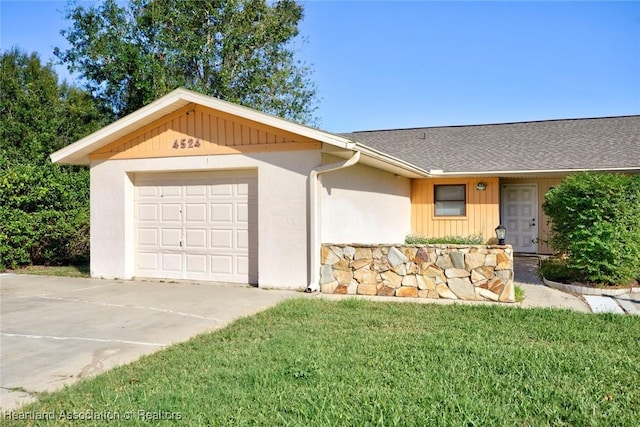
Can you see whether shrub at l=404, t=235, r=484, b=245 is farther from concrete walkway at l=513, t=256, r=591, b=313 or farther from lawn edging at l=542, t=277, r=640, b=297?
lawn edging at l=542, t=277, r=640, b=297

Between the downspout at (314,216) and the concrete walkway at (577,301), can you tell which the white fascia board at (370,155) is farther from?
the concrete walkway at (577,301)

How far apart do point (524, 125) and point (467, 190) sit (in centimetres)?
484

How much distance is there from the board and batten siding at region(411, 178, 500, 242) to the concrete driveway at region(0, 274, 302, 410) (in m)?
8.19

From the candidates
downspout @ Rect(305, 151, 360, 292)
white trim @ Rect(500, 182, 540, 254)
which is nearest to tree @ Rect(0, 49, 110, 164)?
downspout @ Rect(305, 151, 360, 292)

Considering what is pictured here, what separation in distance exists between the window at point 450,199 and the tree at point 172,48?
10.6 m

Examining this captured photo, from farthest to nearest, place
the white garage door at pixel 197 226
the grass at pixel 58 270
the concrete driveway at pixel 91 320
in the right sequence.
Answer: the grass at pixel 58 270, the white garage door at pixel 197 226, the concrete driveway at pixel 91 320

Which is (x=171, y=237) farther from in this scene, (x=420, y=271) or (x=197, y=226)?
(x=420, y=271)

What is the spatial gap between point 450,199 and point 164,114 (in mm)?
9358

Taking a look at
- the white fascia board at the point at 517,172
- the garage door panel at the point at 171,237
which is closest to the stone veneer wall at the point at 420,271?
the garage door panel at the point at 171,237

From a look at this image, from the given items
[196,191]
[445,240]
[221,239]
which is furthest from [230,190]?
[445,240]

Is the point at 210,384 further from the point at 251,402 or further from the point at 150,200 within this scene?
the point at 150,200

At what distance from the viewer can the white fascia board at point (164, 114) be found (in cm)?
789

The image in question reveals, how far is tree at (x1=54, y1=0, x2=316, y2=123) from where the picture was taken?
66.5 ft

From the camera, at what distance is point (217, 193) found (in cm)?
929
